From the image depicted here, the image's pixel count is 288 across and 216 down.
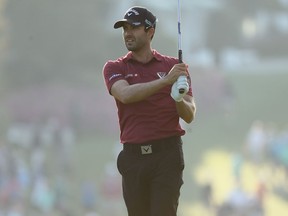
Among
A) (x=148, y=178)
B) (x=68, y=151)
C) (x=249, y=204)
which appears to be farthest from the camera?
(x=68, y=151)

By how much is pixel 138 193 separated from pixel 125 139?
0.99ft

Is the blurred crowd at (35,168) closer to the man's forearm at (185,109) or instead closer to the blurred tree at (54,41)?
the blurred tree at (54,41)

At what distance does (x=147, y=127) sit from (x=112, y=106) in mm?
13486

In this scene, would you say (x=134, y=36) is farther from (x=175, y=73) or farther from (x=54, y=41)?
(x=54, y=41)

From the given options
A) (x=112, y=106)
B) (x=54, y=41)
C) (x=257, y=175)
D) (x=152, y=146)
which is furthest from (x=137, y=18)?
(x=54, y=41)

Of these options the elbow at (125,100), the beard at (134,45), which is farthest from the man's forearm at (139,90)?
the beard at (134,45)

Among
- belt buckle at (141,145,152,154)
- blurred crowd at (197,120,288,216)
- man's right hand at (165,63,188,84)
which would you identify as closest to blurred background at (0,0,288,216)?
blurred crowd at (197,120,288,216)

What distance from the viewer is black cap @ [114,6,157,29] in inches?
226

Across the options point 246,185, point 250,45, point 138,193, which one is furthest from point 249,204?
point 138,193

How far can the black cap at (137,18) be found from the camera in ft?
18.8

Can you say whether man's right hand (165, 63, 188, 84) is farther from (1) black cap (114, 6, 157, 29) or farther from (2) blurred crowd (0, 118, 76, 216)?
(2) blurred crowd (0, 118, 76, 216)

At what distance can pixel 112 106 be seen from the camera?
1922 cm

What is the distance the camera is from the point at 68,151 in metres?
19.5

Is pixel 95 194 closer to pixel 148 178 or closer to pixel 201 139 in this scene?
pixel 201 139
